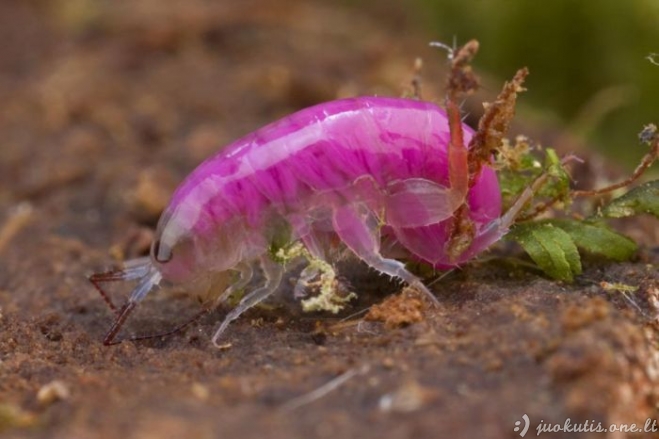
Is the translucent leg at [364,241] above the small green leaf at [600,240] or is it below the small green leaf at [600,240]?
above

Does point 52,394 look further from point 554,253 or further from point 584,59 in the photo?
point 584,59

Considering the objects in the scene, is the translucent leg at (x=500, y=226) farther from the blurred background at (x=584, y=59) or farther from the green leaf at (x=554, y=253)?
the blurred background at (x=584, y=59)

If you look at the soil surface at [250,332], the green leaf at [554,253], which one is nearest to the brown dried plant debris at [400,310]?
the soil surface at [250,332]

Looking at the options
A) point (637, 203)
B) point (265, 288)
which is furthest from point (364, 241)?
point (637, 203)

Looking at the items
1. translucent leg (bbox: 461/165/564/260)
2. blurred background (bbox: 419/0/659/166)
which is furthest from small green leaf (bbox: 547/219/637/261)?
blurred background (bbox: 419/0/659/166)

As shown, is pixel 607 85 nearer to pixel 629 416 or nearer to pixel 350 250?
pixel 350 250
